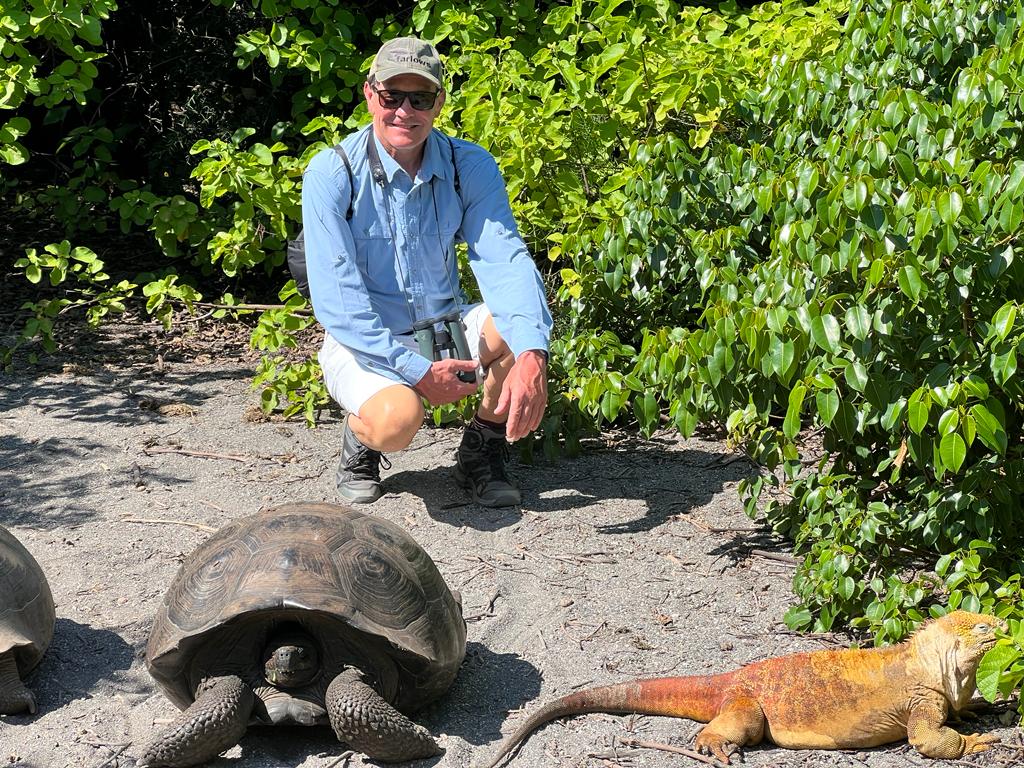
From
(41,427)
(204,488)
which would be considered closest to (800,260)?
(204,488)

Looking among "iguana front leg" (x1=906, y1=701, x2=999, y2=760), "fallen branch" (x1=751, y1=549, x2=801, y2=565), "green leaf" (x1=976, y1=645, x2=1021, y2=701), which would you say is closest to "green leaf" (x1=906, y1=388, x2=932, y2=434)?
"green leaf" (x1=976, y1=645, x2=1021, y2=701)

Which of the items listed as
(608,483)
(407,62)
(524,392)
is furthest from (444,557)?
(407,62)

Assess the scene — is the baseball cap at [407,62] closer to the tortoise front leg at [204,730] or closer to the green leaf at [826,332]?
the green leaf at [826,332]

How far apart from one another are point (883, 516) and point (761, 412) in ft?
1.70

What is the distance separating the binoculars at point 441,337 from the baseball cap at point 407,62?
0.95 m

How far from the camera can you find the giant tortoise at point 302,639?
3.34m

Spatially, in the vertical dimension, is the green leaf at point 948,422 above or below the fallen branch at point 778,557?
above

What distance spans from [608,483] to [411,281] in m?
1.27

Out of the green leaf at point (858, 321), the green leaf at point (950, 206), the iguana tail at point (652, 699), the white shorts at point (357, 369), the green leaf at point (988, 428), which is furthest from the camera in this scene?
the white shorts at point (357, 369)

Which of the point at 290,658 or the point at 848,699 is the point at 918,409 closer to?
the point at 848,699

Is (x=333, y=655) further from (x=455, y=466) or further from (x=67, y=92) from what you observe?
(x=67, y=92)

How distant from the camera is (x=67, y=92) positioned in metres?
6.82

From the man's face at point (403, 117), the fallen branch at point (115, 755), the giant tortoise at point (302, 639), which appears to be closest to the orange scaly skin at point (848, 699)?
the giant tortoise at point (302, 639)

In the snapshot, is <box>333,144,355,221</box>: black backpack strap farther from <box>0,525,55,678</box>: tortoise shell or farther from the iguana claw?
the iguana claw
